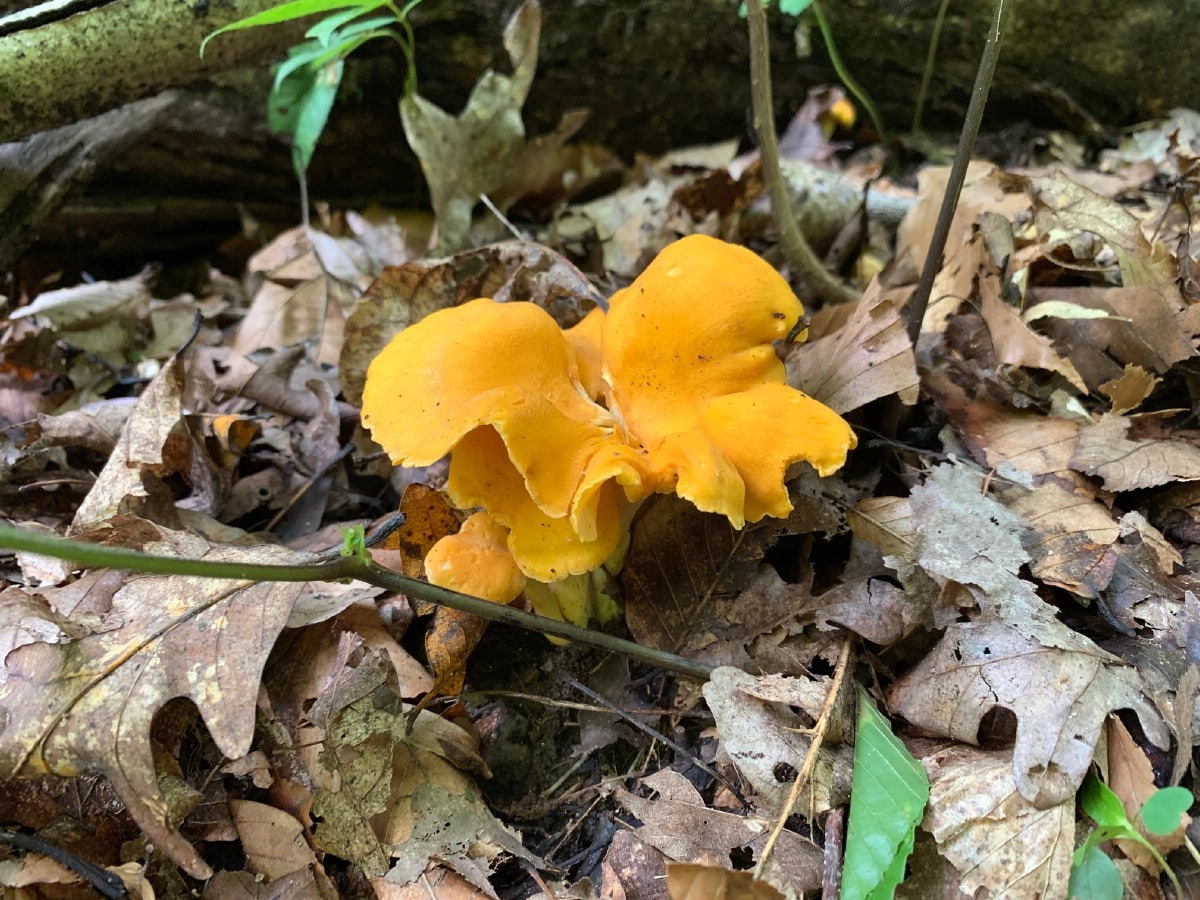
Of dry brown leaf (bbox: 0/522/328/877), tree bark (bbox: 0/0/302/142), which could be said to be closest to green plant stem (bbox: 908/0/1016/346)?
dry brown leaf (bbox: 0/522/328/877)

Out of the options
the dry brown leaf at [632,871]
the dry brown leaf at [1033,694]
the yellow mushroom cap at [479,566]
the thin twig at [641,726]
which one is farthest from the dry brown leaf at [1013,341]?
the dry brown leaf at [632,871]

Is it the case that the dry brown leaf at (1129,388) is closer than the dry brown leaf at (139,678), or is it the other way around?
the dry brown leaf at (139,678)

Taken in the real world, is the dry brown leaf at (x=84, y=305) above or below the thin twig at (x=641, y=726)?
above

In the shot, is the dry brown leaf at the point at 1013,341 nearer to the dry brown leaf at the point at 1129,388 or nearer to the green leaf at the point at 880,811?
the dry brown leaf at the point at 1129,388

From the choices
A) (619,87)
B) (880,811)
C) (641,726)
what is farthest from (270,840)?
(619,87)

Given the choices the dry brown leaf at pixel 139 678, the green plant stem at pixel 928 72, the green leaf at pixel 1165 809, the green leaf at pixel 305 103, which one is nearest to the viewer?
the green leaf at pixel 1165 809

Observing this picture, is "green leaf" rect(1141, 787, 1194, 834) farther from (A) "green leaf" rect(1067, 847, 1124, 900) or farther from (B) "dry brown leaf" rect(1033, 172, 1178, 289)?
(B) "dry brown leaf" rect(1033, 172, 1178, 289)

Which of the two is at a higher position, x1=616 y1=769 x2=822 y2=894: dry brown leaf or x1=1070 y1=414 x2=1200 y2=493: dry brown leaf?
x1=1070 y1=414 x2=1200 y2=493: dry brown leaf

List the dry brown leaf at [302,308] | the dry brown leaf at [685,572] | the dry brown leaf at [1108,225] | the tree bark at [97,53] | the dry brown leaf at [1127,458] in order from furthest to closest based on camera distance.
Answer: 1. the dry brown leaf at [302,308]
2. the tree bark at [97,53]
3. the dry brown leaf at [1108,225]
4. the dry brown leaf at [685,572]
5. the dry brown leaf at [1127,458]
